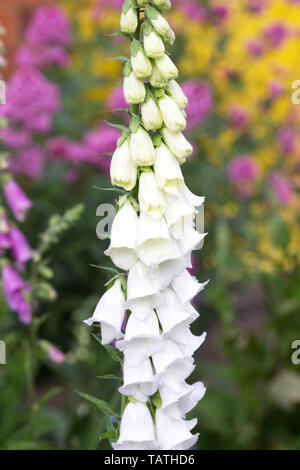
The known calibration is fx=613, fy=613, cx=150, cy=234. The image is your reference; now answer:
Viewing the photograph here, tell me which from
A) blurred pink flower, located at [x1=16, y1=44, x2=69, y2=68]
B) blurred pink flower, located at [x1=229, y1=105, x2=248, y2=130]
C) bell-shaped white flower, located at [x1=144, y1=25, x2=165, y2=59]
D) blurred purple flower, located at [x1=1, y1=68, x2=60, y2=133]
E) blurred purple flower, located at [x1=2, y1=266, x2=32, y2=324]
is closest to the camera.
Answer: bell-shaped white flower, located at [x1=144, y1=25, x2=165, y2=59]

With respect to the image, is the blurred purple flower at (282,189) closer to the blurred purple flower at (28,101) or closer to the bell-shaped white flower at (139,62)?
the blurred purple flower at (28,101)

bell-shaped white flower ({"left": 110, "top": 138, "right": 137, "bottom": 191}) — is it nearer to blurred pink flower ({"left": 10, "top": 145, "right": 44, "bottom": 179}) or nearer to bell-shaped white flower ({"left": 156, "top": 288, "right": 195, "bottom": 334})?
bell-shaped white flower ({"left": 156, "top": 288, "right": 195, "bottom": 334})

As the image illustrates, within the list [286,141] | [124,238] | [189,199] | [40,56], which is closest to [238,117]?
[286,141]

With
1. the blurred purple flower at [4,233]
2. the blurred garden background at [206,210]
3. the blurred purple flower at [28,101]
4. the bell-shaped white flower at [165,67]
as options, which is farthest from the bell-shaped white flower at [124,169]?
the blurred purple flower at [28,101]

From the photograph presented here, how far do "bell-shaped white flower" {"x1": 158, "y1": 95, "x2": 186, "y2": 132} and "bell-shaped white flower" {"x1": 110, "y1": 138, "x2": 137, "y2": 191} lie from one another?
0.22 feet

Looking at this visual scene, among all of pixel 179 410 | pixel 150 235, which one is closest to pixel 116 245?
pixel 150 235

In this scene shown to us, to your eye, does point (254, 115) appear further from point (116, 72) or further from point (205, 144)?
point (116, 72)

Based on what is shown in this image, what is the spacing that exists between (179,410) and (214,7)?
99.4 inches

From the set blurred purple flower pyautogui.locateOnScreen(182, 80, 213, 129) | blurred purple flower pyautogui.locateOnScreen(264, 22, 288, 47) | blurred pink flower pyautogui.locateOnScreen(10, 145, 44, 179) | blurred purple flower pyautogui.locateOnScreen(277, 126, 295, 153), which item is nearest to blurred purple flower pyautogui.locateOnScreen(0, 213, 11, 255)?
blurred pink flower pyautogui.locateOnScreen(10, 145, 44, 179)

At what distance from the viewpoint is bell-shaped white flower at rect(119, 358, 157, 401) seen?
89cm

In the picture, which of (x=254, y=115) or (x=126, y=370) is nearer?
(x=126, y=370)

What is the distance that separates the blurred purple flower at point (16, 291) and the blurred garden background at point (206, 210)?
5cm

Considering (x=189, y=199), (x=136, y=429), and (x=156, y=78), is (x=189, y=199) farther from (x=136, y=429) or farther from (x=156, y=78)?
(x=136, y=429)

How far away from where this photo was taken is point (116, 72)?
3.39 meters
